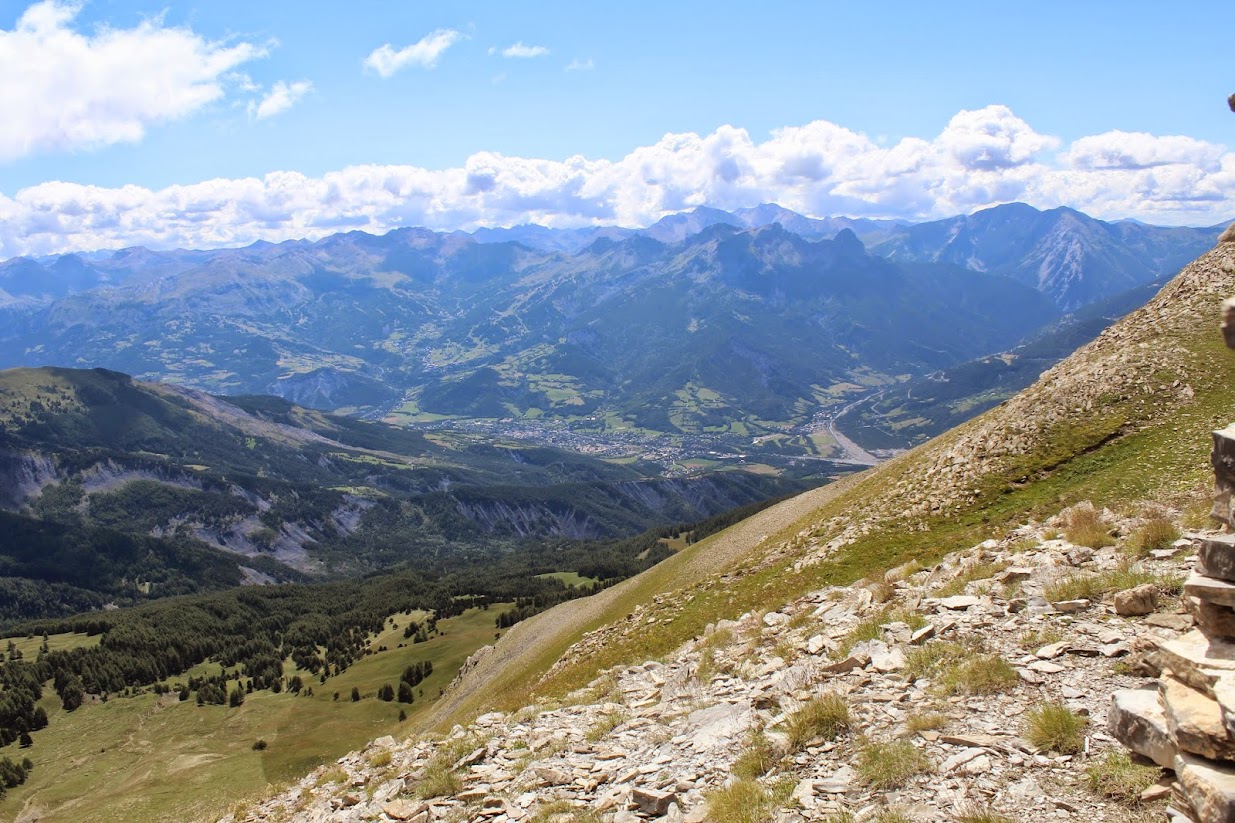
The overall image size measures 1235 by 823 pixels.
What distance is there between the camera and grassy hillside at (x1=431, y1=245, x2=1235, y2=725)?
89.2 ft

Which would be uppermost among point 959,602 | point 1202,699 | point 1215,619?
point 1215,619

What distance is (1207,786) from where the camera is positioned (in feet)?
23.5

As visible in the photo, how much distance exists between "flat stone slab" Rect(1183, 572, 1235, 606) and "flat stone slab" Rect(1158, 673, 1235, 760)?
1279mm

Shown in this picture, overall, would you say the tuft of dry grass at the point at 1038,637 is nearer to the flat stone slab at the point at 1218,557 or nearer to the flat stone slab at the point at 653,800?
the flat stone slab at the point at 1218,557

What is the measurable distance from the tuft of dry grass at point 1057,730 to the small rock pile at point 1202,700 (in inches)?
43.1

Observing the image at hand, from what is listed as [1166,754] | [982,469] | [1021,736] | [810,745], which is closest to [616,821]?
[810,745]

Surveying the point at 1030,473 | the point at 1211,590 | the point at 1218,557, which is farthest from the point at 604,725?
the point at 1030,473

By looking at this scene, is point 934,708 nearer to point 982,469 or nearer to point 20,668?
point 982,469

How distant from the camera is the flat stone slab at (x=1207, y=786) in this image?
688 cm

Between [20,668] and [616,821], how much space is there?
520 feet

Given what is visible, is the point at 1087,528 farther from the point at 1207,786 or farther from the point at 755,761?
the point at 1207,786

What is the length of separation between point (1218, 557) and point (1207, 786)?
10.9 ft

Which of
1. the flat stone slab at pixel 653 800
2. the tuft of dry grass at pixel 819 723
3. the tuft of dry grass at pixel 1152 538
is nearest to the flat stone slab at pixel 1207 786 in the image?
the tuft of dry grass at pixel 819 723

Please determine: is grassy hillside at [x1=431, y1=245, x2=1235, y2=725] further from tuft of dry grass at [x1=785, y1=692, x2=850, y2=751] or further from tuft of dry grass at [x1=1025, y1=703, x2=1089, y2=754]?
tuft of dry grass at [x1=1025, y1=703, x2=1089, y2=754]
